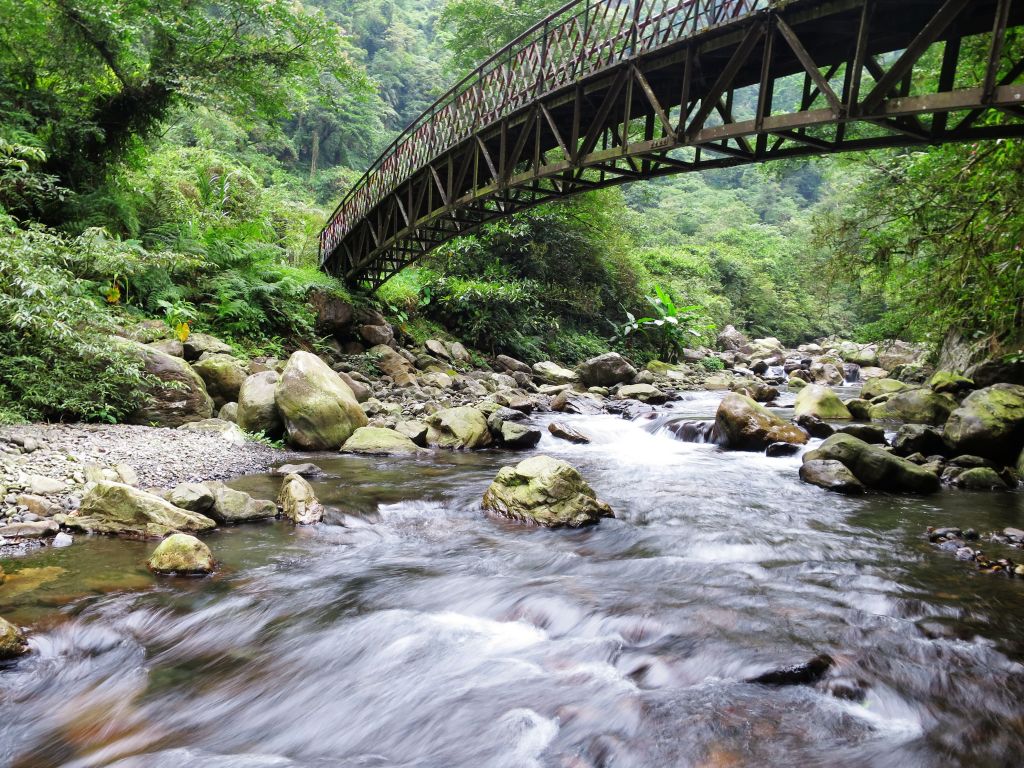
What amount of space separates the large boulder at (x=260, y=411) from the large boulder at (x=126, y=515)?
449 centimetres

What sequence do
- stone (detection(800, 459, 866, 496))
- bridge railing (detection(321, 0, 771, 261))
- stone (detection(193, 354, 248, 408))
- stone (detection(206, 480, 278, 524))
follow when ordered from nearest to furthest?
stone (detection(206, 480, 278, 524)), stone (detection(800, 459, 866, 496)), bridge railing (detection(321, 0, 771, 261)), stone (detection(193, 354, 248, 408))

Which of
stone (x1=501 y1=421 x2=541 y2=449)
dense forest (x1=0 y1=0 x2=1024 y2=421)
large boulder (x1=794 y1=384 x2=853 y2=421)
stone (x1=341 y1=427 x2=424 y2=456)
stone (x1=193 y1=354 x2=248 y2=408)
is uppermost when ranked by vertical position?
dense forest (x1=0 y1=0 x2=1024 y2=421)

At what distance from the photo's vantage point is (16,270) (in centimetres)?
723

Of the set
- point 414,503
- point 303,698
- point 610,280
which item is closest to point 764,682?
point 303,698

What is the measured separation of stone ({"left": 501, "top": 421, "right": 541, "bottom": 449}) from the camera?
1123 centimetres

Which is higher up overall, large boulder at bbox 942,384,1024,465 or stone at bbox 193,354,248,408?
large boulder at bbox 942,384,1024,465

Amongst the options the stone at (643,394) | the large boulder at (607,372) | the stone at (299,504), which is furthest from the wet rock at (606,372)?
the stone at (299,504)

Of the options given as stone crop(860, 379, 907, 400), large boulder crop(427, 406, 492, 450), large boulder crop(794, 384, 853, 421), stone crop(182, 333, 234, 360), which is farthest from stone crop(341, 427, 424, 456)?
stone crop(860, 379, 907, 400)

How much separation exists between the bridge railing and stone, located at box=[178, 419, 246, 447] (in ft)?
26.0

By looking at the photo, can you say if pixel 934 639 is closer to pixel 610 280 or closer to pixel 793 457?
pixel 793 457

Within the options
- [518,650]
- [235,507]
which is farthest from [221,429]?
[518,650]

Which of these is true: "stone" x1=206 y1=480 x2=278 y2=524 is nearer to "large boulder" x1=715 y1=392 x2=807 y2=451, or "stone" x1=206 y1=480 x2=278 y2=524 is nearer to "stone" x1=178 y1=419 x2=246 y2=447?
"stone" x1=178 y1=419 x2=246 y2=447

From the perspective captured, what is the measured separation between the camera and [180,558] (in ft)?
16.0

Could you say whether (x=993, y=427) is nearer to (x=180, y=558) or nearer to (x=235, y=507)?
(x=235, y=507)
